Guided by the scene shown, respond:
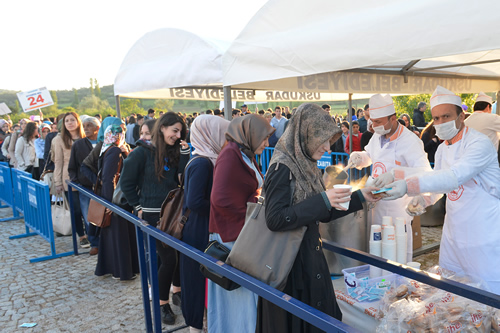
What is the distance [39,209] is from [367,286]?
499 cm

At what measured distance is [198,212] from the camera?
294 cm

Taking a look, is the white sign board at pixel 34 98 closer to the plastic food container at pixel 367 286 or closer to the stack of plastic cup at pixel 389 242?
the stack of plastic cup at pixel 389 242

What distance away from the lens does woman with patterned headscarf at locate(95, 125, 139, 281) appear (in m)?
4.35

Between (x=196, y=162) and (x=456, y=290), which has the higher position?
(x=196, y=162)

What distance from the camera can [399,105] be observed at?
21328mm

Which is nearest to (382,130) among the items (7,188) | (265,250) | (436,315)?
(436,315)

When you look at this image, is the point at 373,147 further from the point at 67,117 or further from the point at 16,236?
the point at 16,236

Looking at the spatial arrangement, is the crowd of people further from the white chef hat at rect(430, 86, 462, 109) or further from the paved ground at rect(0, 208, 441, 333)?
the paved ground at rect(0, 208, 441, 333)

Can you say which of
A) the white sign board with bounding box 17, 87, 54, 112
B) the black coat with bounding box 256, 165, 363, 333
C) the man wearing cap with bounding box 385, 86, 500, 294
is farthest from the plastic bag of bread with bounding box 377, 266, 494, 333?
the white sign board with bounding box 17, 87, 54, 112

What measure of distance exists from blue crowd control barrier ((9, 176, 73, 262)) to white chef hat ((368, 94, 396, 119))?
438 cm

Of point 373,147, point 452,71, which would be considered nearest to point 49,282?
point 373,147

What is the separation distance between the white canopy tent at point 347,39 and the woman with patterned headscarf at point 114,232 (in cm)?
150

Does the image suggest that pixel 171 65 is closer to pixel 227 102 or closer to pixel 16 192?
pixel 227 102

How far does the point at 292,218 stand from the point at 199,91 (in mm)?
6709
